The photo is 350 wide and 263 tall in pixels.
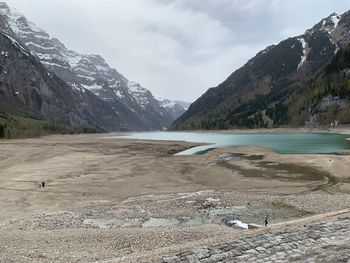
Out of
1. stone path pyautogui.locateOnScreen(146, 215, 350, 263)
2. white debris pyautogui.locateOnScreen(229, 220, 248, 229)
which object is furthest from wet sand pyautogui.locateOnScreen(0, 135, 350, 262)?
stone path pyautogui.locateOnScreen(146, 215, 350, 263)

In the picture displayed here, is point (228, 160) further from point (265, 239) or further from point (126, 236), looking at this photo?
point (265, 239)

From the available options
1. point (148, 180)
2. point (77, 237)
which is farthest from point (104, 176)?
point (77, 237)

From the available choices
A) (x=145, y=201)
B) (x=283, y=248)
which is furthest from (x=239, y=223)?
(x=283, y=248)

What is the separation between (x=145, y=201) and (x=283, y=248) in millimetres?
25605

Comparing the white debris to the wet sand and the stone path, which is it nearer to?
the wet sand

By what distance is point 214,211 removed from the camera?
35719 mm

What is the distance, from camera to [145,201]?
41.3 meters

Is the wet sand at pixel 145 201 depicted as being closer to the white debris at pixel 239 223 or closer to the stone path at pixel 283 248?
the white debris at pixel 239 223

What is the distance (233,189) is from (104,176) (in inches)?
795

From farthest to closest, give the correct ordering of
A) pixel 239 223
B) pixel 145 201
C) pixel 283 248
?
1. pixel 145 201
2. pixel 239 223
3. pixel 283 248

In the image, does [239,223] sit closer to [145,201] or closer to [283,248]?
[145,201]

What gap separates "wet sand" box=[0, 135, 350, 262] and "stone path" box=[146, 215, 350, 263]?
5.76ft

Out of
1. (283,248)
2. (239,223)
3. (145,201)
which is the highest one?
(283,248)

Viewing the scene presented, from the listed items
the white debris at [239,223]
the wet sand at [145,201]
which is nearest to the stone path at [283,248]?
the wet sand at [145,201]
